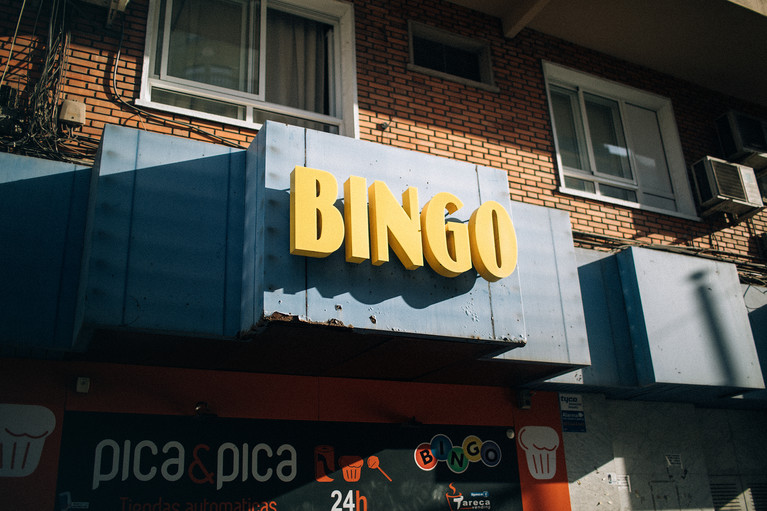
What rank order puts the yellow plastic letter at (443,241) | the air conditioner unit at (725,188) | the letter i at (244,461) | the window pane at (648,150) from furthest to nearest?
1. the window pane at (648,150)
2. the air conditioner unit at (725,188)
3. the letter i at (244,461)
4. the yellow plastic letter at (443,241)

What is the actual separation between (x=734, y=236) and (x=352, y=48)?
5.95 metres

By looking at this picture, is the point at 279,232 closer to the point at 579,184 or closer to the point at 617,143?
Answer: the point at 579,184

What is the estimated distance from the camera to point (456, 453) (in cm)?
654

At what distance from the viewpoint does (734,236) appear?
31.1 feet

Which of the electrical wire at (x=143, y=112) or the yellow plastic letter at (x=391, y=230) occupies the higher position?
the electrical wire at (x=143, y=112)

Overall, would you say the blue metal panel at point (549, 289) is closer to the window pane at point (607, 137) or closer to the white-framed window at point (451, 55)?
the white-framed window at point (451, 55)

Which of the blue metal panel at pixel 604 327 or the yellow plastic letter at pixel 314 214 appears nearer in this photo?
the yellow plastic letter at pixel 314 214

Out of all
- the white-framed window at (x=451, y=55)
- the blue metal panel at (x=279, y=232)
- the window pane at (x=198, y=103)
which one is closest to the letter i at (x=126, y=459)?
the blue metal panel at (x=279, y=232)

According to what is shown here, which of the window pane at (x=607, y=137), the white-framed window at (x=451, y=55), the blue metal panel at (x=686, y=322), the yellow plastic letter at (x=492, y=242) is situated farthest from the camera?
the window pane at (x=607, y=137)

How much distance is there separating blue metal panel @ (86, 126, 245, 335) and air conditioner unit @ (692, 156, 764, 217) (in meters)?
6.79

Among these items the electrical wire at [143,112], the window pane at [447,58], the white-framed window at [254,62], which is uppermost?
the window pane at [447,58]

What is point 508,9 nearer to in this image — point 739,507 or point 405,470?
point 405,470

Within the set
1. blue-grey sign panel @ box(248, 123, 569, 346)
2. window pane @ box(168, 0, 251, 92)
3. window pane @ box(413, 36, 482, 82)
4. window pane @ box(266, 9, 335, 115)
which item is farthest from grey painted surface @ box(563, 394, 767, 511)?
window pane @ box(168, 0, 251, 92)

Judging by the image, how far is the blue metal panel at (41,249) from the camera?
485 cm
